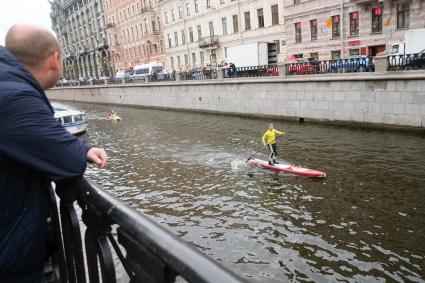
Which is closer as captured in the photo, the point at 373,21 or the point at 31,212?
the point at 31,212

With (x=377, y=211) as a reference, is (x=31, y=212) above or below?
above

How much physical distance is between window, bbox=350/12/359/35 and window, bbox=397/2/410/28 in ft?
10.9

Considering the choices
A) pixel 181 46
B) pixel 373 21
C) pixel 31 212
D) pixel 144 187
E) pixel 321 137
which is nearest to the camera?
pixel 31 212

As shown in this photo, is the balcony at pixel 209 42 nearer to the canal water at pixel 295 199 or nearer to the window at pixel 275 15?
the window at pixel 275 15

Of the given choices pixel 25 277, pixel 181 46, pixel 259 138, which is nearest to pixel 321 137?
pixel 259 138

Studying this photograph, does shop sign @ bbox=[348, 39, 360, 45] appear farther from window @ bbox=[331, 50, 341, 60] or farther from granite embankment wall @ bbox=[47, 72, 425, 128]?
granite embankment wall @ bbox=[47, 72, 425, 128]

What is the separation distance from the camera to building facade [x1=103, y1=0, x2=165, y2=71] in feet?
198

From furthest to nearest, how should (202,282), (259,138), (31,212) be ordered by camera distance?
(259,138) → (31,212) → (202,282)

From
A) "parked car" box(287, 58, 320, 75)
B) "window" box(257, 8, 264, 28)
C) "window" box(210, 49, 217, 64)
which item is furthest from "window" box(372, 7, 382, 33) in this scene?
"window" box(210, 49, 217, 64)

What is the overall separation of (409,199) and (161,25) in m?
53.6

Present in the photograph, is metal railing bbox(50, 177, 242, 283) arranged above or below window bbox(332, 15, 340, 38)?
below

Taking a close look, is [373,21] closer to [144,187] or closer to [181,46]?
[144,187]

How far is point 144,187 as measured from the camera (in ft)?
48.1

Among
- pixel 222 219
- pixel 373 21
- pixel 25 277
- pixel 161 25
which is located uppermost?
pixel 161 25
